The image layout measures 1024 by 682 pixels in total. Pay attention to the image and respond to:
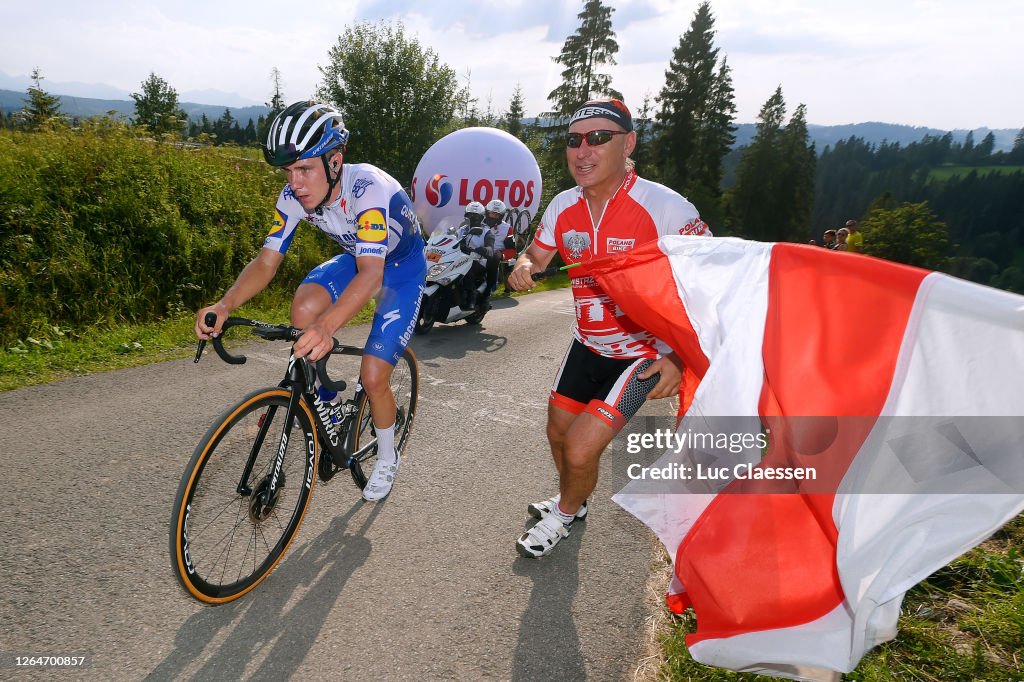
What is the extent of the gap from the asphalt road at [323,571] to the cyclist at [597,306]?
1.46 feet

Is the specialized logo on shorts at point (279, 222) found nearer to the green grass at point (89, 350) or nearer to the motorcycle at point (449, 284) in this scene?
the green grass at point (89, 350)

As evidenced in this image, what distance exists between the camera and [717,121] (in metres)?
56.1

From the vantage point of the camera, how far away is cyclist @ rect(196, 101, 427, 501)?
331 cm

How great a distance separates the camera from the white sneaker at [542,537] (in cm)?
372

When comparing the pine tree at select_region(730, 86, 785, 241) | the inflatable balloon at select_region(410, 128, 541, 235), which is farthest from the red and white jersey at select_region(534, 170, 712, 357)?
the pine tree at select_region(730, 86, 785, 241)

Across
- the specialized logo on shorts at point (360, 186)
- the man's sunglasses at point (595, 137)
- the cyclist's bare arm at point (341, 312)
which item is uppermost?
the man's sunglasses at point (595, 137)

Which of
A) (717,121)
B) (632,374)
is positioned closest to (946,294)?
(632,374)

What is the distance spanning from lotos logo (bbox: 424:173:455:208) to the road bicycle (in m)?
12.3

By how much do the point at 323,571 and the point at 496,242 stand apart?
25.4ft

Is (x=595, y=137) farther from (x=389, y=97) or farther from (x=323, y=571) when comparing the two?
(x=389, y=97)

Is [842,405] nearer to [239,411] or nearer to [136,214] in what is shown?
[239,411]

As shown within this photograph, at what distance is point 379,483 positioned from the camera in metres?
4.16

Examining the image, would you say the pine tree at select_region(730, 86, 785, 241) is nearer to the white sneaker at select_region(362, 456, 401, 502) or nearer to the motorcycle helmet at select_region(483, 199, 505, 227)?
the motorcycle helmet at select_region(483, 199, 505, 227)

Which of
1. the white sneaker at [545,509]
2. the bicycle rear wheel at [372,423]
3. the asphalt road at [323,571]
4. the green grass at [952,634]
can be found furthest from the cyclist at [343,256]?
the green grass at [952,634]
